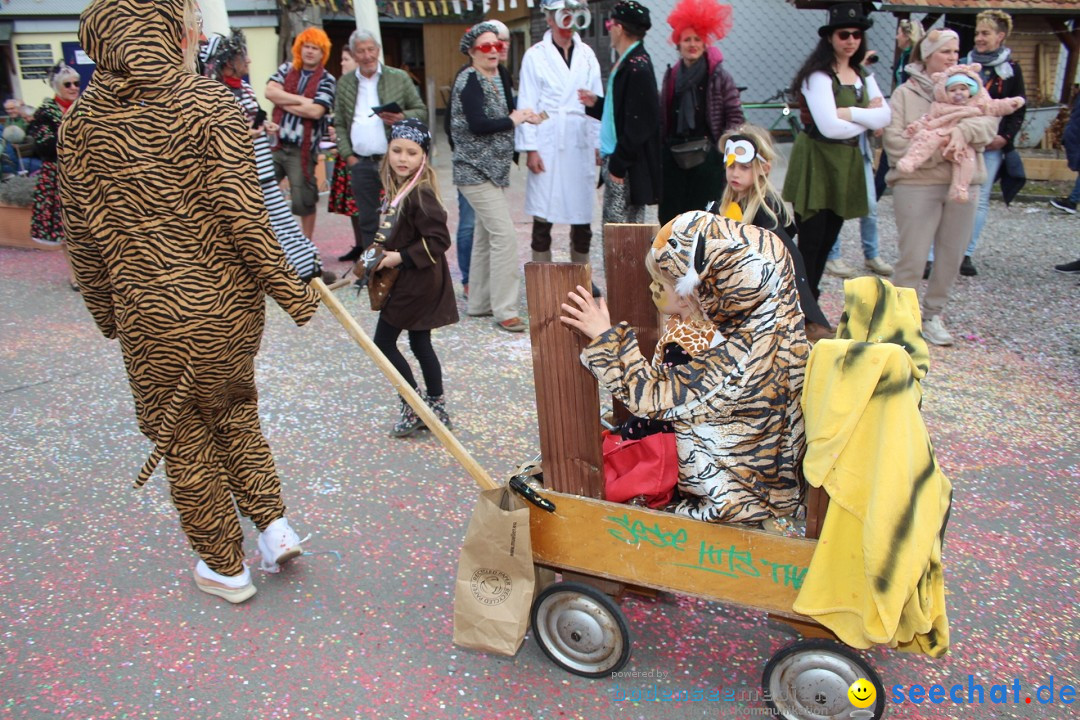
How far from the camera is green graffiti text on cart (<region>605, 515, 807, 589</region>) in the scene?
7.25ft

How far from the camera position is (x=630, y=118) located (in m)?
5.36

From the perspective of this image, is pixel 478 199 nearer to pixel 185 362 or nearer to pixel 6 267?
pixel 185 362

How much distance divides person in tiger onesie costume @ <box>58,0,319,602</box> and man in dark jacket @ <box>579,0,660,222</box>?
129 inches

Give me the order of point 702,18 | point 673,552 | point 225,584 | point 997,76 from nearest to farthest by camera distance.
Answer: point 673,552 < point 225,584 < point 702,18 < point 997,76

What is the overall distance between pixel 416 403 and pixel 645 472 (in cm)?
73

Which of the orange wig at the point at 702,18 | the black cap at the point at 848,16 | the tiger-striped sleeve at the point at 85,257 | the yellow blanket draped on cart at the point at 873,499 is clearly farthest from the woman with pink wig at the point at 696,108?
the tiger-striped sleeve at the point at 85,257

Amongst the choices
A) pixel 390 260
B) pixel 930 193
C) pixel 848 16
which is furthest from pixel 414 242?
pixel 930 193

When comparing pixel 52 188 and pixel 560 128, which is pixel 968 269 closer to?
pixel 560 128

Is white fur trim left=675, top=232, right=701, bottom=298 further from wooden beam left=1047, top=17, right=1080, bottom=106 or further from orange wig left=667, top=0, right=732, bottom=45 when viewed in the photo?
wooden beam left=1047, top=17, right=1080, bottom=106

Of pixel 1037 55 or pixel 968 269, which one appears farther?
pixel 1037 55

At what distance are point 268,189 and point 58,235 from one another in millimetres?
4642

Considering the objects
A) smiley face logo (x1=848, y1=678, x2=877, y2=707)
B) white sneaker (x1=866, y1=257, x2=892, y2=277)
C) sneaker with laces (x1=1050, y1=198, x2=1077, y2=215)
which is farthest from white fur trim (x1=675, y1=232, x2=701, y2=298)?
sneaker with laces (x1=1050, y1=198, x2=1077, y2=215)

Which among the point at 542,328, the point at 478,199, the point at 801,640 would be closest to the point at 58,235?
the point at 478,199

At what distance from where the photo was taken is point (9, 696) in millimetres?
2408
